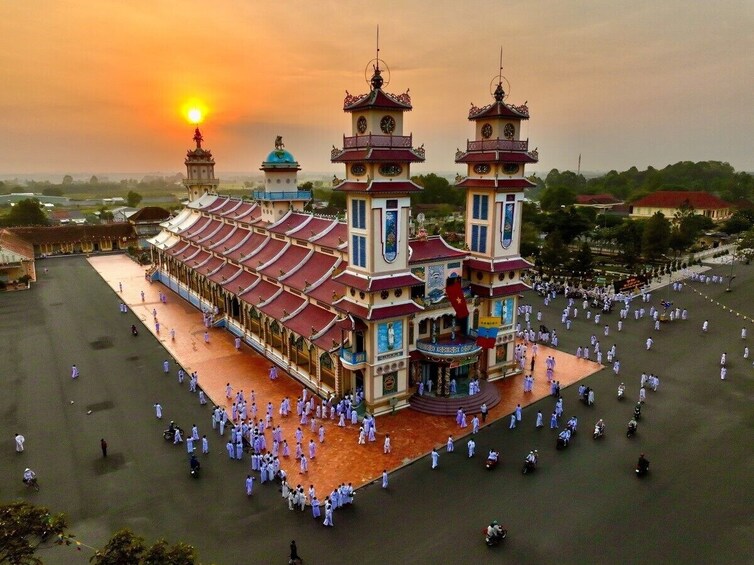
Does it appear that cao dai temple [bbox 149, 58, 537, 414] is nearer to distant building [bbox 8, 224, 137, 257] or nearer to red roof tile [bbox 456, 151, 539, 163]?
red roof tile [bbox 456, 151, 539, 163]

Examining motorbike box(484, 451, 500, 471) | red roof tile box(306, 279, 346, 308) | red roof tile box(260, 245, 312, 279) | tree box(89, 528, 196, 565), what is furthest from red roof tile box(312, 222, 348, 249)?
tree box(89, 528, 196, 565)

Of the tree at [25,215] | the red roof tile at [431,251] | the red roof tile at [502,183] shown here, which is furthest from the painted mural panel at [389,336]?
the tree at [25,215]

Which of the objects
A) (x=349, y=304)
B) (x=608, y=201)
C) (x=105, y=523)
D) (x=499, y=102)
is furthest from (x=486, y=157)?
(x=608, y=201)

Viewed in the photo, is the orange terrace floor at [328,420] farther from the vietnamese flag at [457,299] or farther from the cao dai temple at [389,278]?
the vietnamese flag at [457,299]

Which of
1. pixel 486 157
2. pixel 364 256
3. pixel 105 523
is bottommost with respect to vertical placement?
pixel 105 523

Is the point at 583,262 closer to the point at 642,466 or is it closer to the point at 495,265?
the point at 495,265

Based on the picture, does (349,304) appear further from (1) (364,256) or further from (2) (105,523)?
(2) (105,523)
